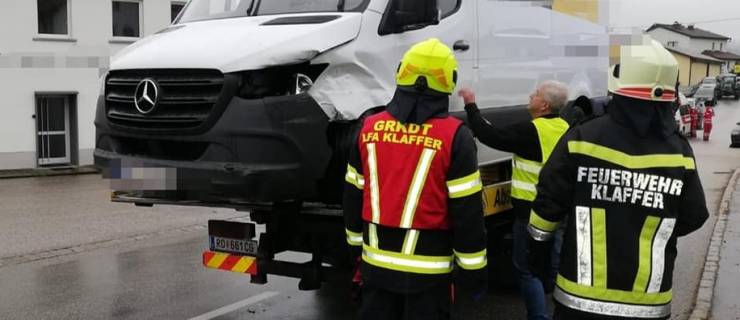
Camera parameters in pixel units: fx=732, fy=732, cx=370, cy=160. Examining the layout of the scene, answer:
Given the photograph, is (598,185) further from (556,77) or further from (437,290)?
(556,77)

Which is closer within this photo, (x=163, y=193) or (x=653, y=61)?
(x=653, y=61)

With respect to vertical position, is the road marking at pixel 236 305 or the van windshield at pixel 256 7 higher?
the van windshield at pixel 256 7

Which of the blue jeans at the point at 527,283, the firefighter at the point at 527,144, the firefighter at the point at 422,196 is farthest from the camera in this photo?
the blue jeans at the point at 527,283

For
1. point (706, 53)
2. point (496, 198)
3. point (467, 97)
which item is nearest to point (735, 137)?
point (496, 198)

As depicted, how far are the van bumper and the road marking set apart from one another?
1726mm

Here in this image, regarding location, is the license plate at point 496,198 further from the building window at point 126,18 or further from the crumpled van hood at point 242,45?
the building window at point 126,18

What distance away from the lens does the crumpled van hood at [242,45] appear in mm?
4285

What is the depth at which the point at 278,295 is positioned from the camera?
21.8 feet

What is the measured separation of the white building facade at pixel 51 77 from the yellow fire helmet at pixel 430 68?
15.2m

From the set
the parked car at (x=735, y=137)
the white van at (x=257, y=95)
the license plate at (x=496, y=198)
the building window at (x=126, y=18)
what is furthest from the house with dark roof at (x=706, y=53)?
the white van at (x=257, y=95)

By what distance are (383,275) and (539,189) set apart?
0.81 m

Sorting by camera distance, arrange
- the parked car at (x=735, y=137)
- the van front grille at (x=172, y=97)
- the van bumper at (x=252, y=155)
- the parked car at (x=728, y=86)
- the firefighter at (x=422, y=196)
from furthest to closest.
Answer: the parked car at (x=728, y=86), the parked car at (x=735, y=137), the van front grille at (x=172, y=97), the van bumper at (x=252, y=155), the firefighter at (x=422, y=196)

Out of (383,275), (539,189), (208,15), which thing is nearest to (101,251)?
(208,15)

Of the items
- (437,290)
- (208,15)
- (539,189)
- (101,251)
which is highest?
(208,15)
